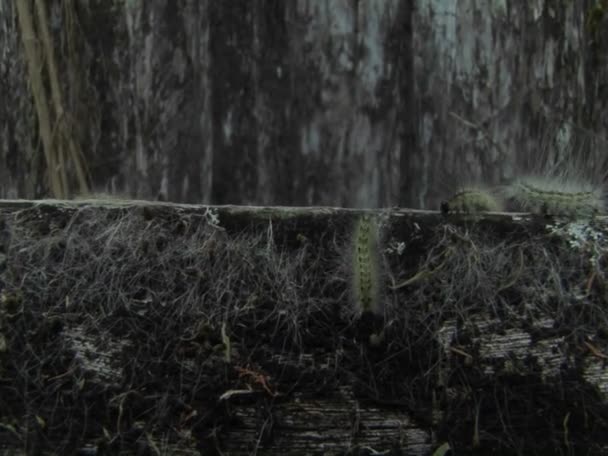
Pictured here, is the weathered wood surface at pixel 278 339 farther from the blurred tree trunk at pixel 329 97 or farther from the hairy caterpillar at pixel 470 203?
the blurred tree trunk at pixel 329 97

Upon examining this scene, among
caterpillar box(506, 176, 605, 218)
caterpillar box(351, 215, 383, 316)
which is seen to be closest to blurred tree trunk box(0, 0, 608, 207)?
caterpillar box(506, 176, 605, 218)

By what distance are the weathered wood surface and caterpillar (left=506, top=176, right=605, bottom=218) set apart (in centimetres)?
10

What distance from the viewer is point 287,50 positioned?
193 cm

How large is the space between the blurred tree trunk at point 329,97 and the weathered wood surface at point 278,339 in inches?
8.2

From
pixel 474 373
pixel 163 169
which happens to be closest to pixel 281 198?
pixel 163 169

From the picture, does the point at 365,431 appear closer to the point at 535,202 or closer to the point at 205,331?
the point at 205,331

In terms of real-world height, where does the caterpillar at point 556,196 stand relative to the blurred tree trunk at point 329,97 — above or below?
below

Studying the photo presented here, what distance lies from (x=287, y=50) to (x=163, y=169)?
1.02 ft

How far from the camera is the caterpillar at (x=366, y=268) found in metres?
1.69

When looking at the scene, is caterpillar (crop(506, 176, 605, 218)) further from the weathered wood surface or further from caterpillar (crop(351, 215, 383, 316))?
caterpillar (crop(351, 215, 383, 316))

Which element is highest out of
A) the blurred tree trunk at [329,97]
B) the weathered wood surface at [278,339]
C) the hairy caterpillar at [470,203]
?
the blurred tree trunk at [329,97]

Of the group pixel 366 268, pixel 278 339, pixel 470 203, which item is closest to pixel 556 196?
pixel 470 203

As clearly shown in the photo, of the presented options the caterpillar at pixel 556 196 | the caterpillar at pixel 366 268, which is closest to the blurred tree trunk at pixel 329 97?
the caterpillar at pixel 556 196

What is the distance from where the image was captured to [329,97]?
1.92m
